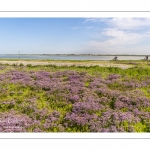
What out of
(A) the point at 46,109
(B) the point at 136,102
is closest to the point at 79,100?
(A) the point at 46,109

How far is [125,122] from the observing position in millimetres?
6273
